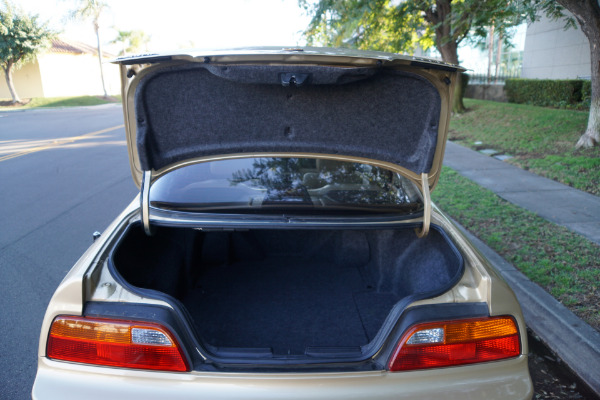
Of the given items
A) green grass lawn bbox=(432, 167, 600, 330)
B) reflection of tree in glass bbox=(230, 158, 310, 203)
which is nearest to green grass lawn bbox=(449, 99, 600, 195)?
green grass lawn bbox=(432, 167, 600, 330)

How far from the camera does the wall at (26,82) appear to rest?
34.8m

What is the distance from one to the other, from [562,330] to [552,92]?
44.4 feet

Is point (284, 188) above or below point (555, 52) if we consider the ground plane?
below

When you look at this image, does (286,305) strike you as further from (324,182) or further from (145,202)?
(145,202)

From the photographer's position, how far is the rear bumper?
5.47 feet

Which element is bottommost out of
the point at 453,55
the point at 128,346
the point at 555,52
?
the point at 128,346

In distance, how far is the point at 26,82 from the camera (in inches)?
1382

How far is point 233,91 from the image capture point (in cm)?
221

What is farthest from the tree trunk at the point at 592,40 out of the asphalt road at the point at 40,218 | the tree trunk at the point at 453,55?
the asphalt road at the point at 40,218

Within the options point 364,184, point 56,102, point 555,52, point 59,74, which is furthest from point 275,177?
point 59,74

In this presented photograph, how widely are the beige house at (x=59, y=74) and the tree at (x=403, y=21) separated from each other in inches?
1153

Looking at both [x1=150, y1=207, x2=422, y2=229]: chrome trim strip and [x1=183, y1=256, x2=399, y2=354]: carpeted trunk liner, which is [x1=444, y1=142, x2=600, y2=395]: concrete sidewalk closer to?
[x1=183, y1=256, x2=399, y2=354]: carpeted trunk liner

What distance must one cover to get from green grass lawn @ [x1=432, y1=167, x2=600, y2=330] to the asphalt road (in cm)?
414

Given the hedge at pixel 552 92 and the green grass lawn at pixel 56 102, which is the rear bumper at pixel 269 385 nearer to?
the hedge at pixel 552 92
